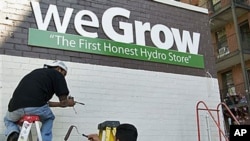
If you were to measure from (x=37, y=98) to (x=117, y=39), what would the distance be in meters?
2.97

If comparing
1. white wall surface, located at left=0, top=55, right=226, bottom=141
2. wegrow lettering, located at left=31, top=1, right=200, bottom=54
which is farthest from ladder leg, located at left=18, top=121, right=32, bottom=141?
wegrow lettering, located at left=31, top=1, right=200, bottom=54

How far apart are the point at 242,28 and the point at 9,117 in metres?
16.8

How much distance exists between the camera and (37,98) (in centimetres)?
454

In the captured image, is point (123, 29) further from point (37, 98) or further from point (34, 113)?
point (34, 113)

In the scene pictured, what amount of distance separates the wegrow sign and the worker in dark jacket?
1.62m

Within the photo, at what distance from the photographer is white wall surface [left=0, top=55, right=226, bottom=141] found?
19.6 ft

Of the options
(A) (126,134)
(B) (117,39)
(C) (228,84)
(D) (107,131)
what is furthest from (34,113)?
(C) (228,84)

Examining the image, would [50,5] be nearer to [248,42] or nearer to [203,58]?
[203,58]

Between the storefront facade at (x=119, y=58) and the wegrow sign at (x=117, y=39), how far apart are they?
0.02 m

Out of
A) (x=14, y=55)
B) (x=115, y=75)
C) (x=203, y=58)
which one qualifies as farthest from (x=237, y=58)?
(x=14, y=55)

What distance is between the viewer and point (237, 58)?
17.8 m

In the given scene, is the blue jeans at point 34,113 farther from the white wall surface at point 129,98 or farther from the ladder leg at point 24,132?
the white wall surface at point 129,98

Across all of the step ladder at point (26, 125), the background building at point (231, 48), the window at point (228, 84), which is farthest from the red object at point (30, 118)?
the window at point (228, 84)

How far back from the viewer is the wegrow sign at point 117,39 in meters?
6.41
